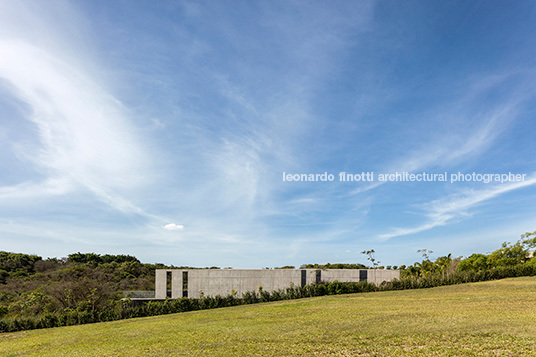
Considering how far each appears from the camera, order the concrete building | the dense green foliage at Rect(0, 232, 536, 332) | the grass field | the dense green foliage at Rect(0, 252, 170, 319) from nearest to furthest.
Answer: the grass field → the dense green foliage at Rect(0, 232, 536, 332) → the dense green foliage at Rect(0, 252, 170, 319) → the concrete building

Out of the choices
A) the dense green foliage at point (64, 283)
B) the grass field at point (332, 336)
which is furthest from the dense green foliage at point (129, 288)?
the grass field at point (332, 336)

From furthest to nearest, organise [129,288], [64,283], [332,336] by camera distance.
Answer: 1. [129,288]
2. [64,283]
3. [332,336]

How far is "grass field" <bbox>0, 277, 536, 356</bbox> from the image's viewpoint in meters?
9.29

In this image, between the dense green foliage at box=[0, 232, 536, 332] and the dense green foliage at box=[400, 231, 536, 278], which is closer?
the dense green foliage at box=[0, 232, 536, 332]

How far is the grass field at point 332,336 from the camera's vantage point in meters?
9.29

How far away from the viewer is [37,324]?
2125 centimetres

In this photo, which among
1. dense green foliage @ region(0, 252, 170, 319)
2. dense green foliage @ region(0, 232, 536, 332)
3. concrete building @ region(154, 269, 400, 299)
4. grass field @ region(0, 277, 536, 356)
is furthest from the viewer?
concrete building @ region(154, 269, 400, 299)

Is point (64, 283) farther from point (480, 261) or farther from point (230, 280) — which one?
point (480, 261)

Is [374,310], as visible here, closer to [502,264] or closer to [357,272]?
[357,272]

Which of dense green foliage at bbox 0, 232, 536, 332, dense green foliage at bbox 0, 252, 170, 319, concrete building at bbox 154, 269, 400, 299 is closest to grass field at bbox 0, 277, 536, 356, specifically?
dense green foliage at bbox 0, 232, 536, 332

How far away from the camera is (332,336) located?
1117 centimetres

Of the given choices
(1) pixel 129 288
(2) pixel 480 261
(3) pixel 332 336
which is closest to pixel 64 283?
(1) pixel 129 288

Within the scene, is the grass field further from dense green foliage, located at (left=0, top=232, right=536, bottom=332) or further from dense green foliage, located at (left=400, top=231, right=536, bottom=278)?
dense green foliage, located at (left=400, top=231, right=536, bottom=278)

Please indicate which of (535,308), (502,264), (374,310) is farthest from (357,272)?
(535,308)
